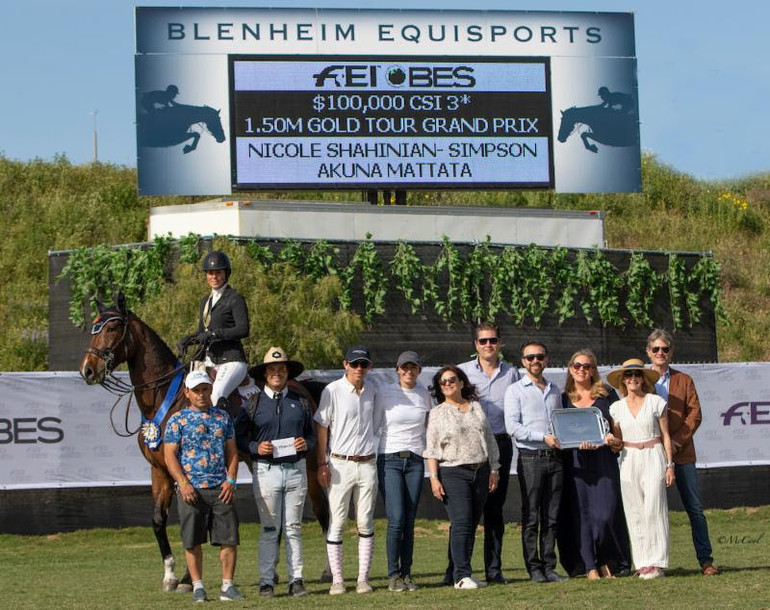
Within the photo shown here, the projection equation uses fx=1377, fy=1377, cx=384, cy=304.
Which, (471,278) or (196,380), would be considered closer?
(196,380)

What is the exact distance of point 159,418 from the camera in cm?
1289

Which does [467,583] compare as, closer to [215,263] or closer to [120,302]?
[215,263]

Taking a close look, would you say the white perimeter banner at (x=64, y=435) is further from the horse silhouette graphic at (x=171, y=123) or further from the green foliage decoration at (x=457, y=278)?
the horse silhouette graphic at (x=171, y=123)

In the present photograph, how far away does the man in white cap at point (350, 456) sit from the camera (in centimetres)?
1181

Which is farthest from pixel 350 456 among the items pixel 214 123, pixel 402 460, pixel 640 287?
pixel 640 287

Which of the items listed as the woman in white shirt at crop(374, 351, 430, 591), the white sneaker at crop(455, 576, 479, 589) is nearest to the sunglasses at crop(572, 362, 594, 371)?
the woman in white shirt at crop(374, 351, 430, 591)

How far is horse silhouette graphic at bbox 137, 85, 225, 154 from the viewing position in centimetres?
2645

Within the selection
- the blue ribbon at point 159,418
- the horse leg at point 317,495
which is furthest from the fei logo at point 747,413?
the blue ribbon at point 159,418

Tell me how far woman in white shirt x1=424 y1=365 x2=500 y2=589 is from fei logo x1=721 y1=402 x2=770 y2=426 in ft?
29.3

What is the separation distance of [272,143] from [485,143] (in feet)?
13.9

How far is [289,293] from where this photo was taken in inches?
931

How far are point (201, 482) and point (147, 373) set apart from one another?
2.05m

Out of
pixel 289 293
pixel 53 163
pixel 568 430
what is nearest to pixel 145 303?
pixel 289 293

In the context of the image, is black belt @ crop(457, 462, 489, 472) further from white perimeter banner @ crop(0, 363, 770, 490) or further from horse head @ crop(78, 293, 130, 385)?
white perimeter banner @ crop(0, 363, 770, 490)
